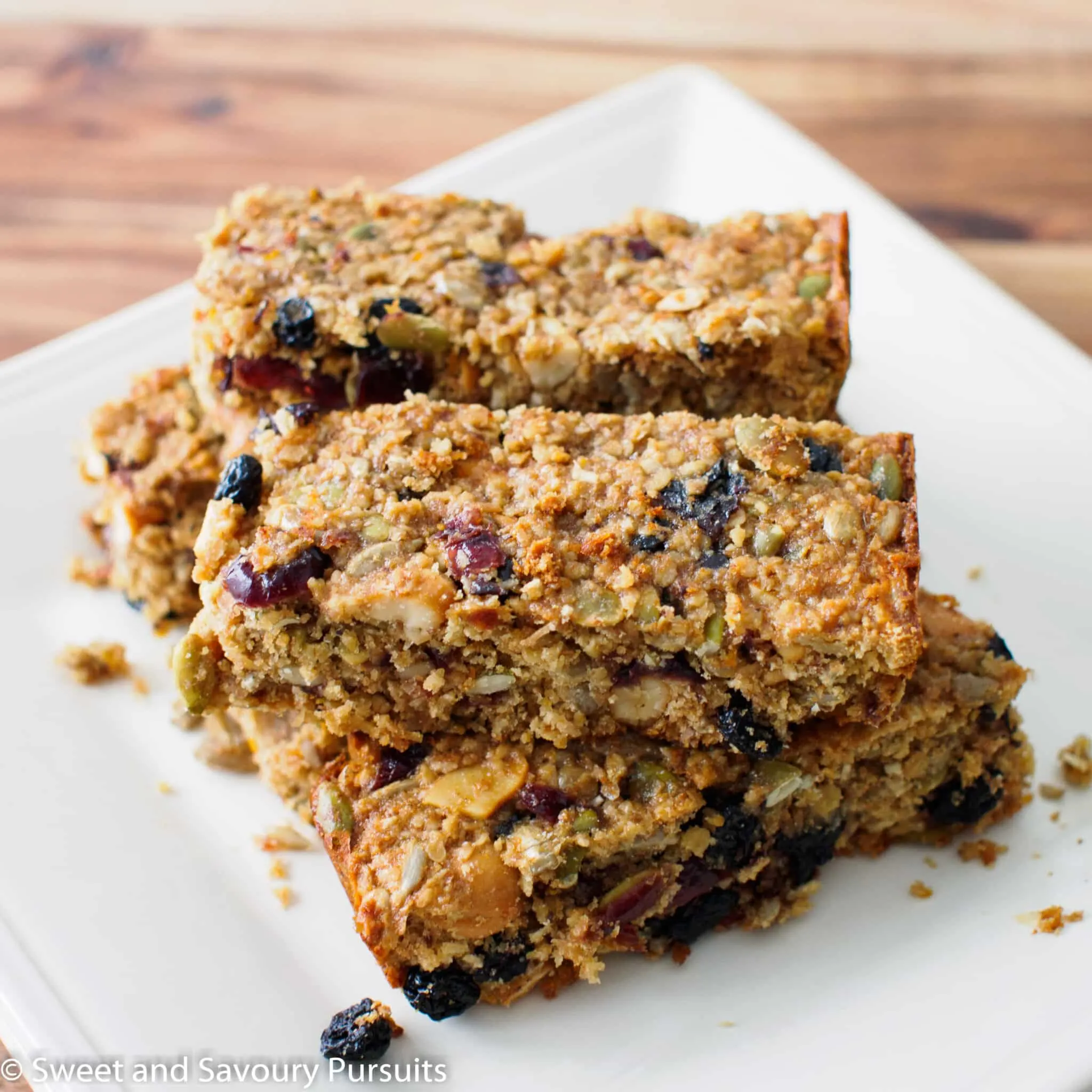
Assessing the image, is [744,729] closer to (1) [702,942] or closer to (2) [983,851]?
(1) [702,942]

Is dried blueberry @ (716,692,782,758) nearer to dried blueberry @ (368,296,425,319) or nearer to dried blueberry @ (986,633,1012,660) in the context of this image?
dried blueberry @ (986,633,1012,660)

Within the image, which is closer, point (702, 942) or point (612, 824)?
point (612, 824)

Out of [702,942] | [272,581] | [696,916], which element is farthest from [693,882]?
[272,581]

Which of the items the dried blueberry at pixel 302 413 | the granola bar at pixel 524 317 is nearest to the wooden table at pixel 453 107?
the granola bar at pixel 524 317

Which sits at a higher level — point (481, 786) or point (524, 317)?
point (524, 317)

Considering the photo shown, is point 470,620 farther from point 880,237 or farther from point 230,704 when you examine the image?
point 880,237

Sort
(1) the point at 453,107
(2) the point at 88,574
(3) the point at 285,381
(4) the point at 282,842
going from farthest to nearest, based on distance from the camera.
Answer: (1) the point at 453,107 < (2) the point at 88,574 < (3) the point at 285,381 < (4) the point at 282,842

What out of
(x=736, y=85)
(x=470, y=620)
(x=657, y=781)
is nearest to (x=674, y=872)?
(x=657, y=781)

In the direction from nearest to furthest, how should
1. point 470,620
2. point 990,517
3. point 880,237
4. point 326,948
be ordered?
point 470,620 → point 326,948 → point 990,517 → point 880,237
